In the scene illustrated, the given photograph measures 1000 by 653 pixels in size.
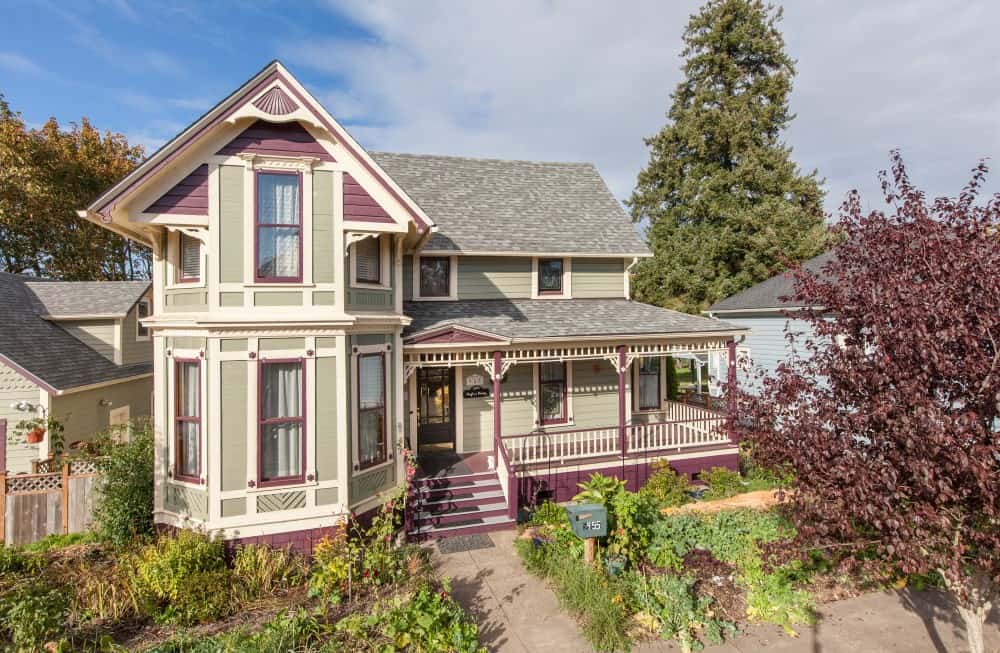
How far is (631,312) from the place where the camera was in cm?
1474

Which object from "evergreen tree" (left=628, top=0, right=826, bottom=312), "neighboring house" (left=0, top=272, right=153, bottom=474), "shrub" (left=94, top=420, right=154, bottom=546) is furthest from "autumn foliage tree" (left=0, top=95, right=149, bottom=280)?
"evergreen tree" (left=628, top=0, right=826, bottom=312)

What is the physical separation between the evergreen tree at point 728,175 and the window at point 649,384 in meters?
16.1

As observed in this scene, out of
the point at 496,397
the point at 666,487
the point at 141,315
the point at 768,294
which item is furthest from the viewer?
the point at 768,294

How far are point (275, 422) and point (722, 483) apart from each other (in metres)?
10.7

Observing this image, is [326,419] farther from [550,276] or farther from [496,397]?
[550,276]

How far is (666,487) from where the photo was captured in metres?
Result: 12.2

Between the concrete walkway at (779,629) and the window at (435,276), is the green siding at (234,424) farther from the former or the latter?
the window at (435,276)

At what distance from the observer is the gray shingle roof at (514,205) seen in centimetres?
1499

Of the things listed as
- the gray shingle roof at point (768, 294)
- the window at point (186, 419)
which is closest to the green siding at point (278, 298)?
the window at point (186, 419)

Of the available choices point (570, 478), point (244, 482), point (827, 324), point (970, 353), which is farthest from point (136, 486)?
point (970, 353)

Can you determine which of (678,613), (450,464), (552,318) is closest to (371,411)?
(450,464)

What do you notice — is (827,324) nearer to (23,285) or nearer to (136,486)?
(136,486)

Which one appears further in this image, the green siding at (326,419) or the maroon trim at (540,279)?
the maroon trim at (540,279)

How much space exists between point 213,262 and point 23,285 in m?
14.8
